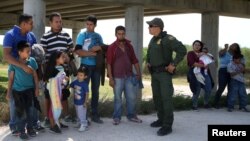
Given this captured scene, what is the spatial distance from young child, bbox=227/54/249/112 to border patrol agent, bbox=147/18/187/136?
3.50m

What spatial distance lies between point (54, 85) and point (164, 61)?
73.5 inches

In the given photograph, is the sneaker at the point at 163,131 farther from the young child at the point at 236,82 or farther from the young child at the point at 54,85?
the young child at the point at 236,82

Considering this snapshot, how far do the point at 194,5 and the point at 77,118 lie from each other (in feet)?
21.4

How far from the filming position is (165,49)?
6.51 meters

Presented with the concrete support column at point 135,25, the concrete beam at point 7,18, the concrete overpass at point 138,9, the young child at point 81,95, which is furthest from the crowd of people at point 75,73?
the concrete beam at point 7,18

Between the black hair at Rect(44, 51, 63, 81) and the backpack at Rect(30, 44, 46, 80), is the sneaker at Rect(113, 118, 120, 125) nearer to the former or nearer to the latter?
the black hair at Rect(44, 51, 63, 81)

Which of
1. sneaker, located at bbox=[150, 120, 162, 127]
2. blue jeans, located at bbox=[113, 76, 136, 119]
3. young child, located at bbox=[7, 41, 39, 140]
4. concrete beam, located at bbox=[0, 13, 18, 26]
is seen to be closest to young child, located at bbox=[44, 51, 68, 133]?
young child, located at bbox=[7, 41, 39, 140]

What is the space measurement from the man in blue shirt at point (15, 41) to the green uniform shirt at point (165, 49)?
2.06m

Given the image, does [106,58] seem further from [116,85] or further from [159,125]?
[159,125]

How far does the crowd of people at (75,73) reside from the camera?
235 inches

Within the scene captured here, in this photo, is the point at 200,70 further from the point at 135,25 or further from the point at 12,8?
the point at 12,8

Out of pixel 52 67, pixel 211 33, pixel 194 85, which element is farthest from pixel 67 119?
pixel 211 33

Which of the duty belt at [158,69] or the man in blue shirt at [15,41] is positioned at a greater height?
the man in blue shirt at [15,41]

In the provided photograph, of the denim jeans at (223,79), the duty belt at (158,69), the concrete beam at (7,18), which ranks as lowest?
the denim jeans at (223,79)
